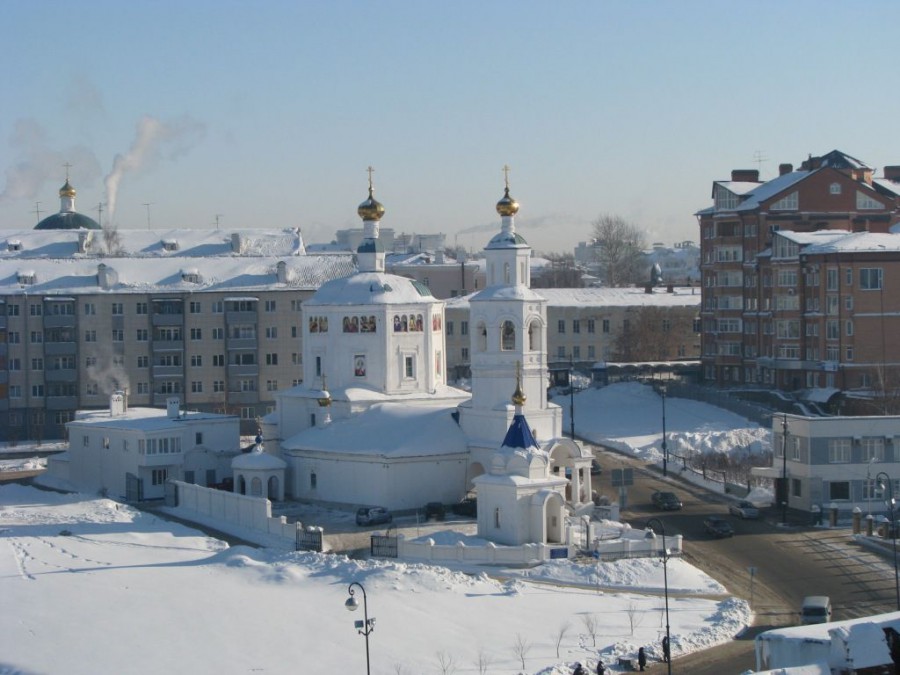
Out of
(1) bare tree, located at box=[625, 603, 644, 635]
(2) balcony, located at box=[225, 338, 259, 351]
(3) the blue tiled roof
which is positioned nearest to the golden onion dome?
(3) the blue tiled roof

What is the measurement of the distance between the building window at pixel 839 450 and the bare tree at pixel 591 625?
56.2 feet

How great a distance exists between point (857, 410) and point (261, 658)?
42193 millimetres

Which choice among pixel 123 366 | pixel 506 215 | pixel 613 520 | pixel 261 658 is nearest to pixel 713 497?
pixel 613 520

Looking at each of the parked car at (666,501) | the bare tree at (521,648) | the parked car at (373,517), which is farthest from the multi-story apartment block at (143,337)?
the bare tree at (521,648)

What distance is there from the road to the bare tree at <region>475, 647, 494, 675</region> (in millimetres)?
3441

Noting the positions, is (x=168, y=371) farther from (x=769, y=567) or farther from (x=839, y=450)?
(x=769, y=567)

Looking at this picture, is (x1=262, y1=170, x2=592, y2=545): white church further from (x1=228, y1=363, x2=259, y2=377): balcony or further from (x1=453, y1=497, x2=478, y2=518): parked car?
(x1=228, y1=363, x2=259, y2=377): balcony

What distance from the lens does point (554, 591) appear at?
3931 cm

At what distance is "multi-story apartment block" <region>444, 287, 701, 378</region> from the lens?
293 feet

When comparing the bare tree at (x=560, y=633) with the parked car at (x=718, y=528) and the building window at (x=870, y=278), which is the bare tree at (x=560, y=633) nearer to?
the parked car at (x=718, y=528)

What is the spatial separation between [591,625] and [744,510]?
51.6 feet

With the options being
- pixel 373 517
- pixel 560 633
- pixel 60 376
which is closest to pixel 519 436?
pixel 373 517

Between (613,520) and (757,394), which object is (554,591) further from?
(757,394)

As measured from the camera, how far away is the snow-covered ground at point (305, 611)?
32375mm
